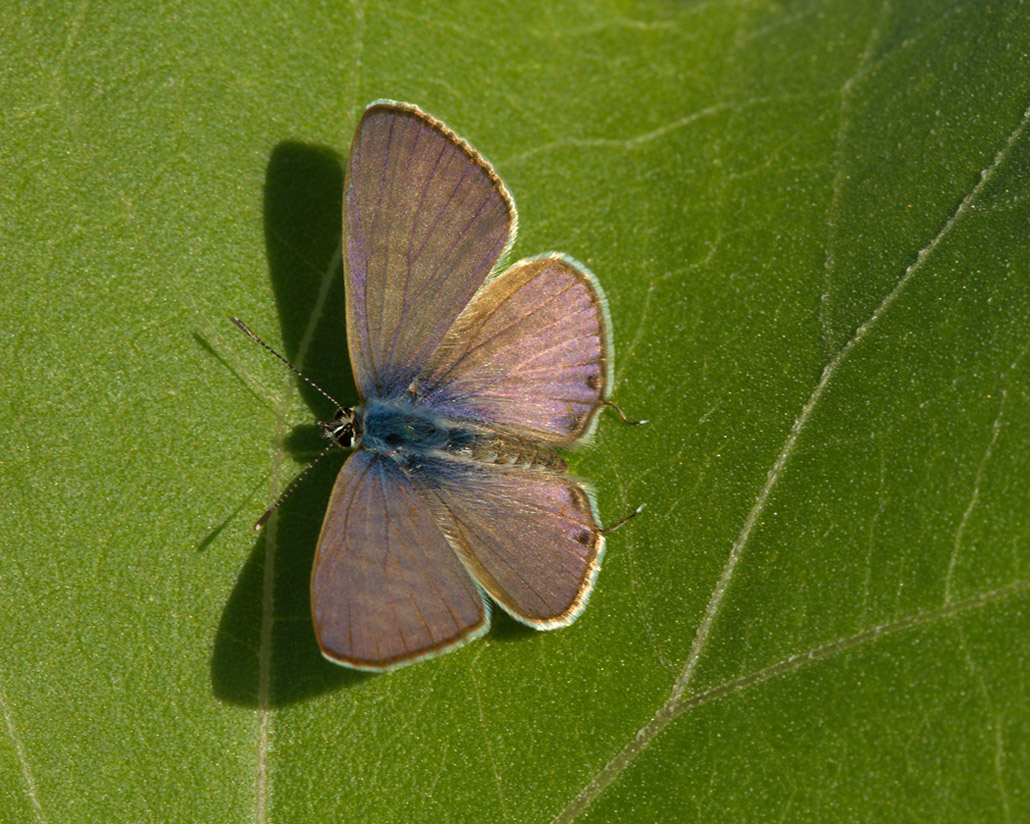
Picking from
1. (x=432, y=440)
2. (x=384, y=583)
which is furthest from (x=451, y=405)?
(x=384, y=583)

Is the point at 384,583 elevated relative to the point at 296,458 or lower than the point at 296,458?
lower

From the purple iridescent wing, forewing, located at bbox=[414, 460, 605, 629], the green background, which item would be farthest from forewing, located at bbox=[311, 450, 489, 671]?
the purple iridescent wing

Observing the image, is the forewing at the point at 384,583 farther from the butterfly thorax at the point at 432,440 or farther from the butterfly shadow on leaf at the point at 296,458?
the butterfly shadow on leaf at the point at 296,458

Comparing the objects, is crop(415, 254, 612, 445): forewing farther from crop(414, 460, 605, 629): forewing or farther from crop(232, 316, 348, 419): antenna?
crop(232, 316, 348, 419): antenna

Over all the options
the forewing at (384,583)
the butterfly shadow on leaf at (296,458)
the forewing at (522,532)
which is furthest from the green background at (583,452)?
the forewing at (384,583)

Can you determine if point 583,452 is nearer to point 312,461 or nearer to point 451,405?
point 451,405
